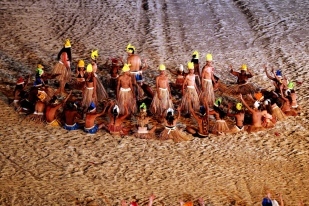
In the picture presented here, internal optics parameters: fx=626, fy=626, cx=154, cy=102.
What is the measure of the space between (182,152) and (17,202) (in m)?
2.51

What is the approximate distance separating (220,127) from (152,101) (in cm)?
125

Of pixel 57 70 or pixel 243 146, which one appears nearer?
pixel 243 146

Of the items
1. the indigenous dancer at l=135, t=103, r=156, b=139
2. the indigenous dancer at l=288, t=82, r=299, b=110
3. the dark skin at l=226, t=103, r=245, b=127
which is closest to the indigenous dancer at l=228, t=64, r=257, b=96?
the indigenous dancer at l=288, t=82, r=299, b=110

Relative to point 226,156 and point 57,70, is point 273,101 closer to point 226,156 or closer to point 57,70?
point 226,156

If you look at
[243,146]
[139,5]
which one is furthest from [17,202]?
[139,5]

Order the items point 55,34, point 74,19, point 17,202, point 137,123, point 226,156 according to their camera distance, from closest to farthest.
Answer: point 17,202, point 226,156, point 137,123, point 55,34, point 74,19

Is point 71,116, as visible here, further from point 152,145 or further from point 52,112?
point 152,145

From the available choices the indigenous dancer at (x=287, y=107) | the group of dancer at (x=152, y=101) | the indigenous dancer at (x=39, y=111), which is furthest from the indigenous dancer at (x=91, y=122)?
the indigenous dancer at (x=287, y=107)

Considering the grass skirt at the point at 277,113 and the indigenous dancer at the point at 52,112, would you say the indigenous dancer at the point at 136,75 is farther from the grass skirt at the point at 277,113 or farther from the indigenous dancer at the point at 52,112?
the grass skirt at the point at 277,113

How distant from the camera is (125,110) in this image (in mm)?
9945

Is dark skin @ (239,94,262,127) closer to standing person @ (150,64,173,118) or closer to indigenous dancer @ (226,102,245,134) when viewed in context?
indigenous dancer @ (226,102,245,134)

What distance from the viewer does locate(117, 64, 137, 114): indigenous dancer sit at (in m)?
9.93

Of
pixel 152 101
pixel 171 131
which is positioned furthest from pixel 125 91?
pixel 171 131

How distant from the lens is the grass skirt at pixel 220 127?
9477 mm
